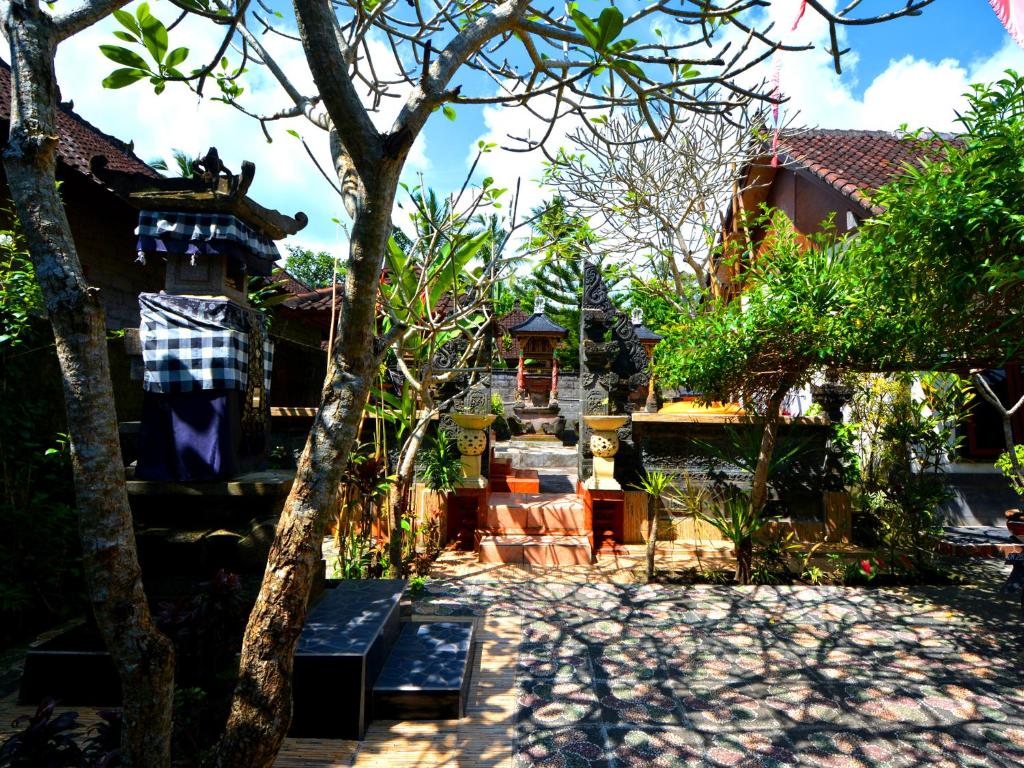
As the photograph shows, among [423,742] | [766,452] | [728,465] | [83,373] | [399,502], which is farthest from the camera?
[728,465]

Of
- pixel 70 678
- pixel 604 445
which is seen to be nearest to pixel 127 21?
pixel 70 678

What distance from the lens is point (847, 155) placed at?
9.64 meters

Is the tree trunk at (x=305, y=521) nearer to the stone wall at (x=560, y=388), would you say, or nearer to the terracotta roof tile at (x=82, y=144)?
the terracotta roof tile at (x=82, y=144)

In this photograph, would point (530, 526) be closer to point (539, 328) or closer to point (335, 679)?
point (335, 679)

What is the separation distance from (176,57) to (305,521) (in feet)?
5.97

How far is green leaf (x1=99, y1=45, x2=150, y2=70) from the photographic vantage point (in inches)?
82.6

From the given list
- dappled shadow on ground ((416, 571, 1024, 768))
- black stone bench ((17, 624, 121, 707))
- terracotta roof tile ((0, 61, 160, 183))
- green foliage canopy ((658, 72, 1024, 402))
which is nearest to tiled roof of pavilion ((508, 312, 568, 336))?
terracotta roof tile ((0, 61, 160, 183))

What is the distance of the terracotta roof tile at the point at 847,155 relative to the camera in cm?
812

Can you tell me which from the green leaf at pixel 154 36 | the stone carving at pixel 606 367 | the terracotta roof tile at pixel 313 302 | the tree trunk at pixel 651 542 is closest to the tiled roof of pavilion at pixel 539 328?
the terracotta roof tile at pixel 313 302

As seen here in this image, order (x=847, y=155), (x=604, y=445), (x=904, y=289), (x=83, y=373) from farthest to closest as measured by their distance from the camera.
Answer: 1. (x=847, y=155)
2. (x=604, y=445)
3. (x=904, y=289)
4. (x=83, y=373)

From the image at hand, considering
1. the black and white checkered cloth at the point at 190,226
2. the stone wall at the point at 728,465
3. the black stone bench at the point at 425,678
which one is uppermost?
the black and white checkered cloth at the point at 190,226

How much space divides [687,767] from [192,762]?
6.43ft

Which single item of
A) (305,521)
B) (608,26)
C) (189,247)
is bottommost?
(305,521)

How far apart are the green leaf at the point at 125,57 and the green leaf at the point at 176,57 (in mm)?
93
